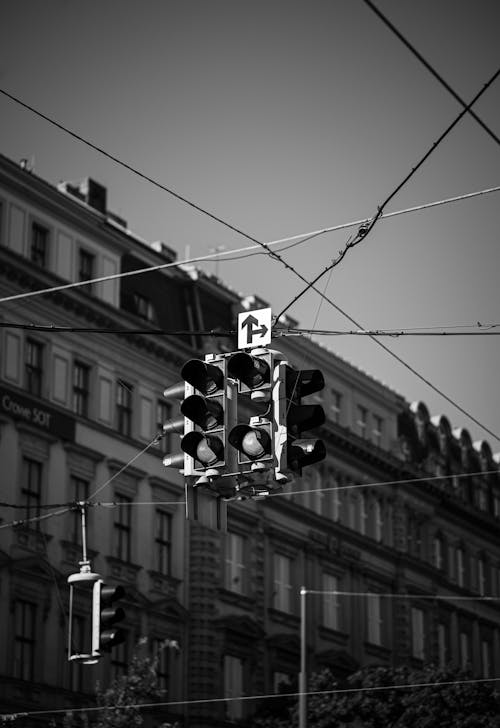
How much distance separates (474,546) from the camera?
73.0 metres

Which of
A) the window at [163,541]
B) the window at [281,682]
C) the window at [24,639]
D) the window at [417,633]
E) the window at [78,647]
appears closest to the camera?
the window at [24,639]

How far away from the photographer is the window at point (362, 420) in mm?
64750

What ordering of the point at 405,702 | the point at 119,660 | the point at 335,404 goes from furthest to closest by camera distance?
the point at 335,404 < the point at 119,660 < the point at 405,702

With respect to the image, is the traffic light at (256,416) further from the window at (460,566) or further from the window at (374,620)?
the window at (460,566)

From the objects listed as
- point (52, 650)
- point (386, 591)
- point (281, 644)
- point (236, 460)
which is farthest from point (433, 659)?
point (236, 460)

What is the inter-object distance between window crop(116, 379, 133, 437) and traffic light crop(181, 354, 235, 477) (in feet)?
110

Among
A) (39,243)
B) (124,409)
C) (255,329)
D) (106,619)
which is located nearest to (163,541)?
(124,409)

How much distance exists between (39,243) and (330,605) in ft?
63.5

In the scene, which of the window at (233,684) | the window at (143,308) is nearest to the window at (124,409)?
the window at (143,308)

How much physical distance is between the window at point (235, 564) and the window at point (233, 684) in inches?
92.1

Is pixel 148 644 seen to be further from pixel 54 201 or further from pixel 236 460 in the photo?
pixel 236 460

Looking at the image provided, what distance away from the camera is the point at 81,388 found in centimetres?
4934

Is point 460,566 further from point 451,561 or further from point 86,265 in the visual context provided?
point 86,265

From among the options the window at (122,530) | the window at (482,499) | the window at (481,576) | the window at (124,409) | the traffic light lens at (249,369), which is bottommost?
the traffic light lens at (249,369)
